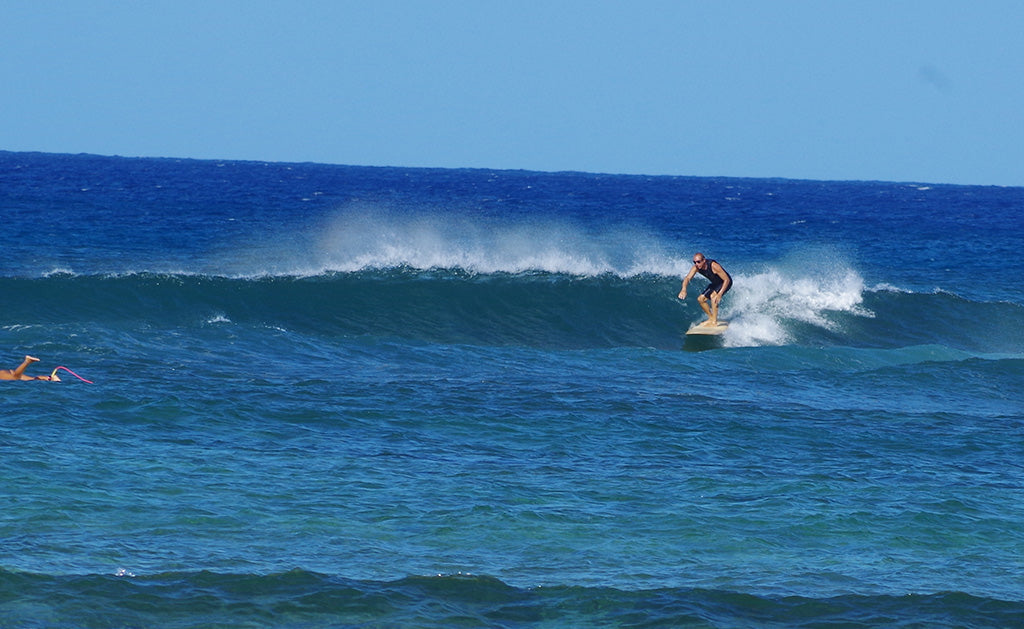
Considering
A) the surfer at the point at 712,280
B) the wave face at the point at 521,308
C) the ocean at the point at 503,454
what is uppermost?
the surfer at the point at 712,280

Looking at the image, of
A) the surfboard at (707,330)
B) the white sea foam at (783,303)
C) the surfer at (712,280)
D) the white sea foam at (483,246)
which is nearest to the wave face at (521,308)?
the white sea foam at (783,303)

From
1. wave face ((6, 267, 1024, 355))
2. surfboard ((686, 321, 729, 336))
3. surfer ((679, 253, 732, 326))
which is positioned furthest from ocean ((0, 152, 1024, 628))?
surfer ((679, 253, 732, 326))

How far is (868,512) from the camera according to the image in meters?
11.0

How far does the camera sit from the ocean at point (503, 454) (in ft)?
28.1

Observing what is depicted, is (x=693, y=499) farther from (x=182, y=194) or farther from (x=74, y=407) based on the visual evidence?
(x=182, y=194)

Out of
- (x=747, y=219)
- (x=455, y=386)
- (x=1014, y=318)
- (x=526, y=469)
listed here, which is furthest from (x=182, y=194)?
(x=526, y=469)

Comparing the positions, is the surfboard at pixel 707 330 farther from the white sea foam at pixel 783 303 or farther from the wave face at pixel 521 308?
the white sea foam at pixel 783 303

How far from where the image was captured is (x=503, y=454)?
1267cm

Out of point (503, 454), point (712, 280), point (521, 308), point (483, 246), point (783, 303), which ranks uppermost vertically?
point (483, 246)

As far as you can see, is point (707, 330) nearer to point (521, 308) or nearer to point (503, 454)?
point (521, 308)

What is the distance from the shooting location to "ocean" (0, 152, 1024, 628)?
8.56 meters

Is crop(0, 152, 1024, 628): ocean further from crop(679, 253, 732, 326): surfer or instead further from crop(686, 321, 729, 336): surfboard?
crop(679, 253, 732, 326): surfer

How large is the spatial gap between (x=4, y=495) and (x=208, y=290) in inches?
607

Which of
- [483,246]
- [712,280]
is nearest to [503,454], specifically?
[712,280]
